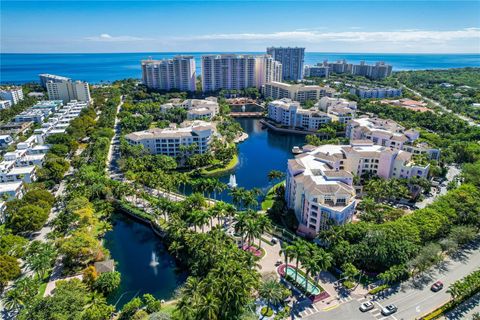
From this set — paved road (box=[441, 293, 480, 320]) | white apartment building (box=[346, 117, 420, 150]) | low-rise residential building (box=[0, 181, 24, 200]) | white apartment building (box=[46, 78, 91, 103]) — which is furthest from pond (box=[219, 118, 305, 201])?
white apartment building (box=[46, 78, 91, 103])

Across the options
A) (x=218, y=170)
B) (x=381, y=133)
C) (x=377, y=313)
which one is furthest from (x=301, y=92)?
(x=377, y=313)

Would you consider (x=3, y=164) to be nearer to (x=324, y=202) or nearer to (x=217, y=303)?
(x=217, y=303)

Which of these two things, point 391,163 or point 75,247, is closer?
point 75,247

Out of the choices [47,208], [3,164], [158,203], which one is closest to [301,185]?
[158,203]

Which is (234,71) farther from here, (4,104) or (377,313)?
(377,313)

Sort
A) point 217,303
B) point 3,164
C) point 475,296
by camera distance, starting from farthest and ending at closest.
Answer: point 3,164, point 475,296, point 217,303

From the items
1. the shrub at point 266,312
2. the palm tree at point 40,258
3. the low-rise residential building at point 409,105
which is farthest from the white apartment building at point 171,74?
the shrub at point 266,312

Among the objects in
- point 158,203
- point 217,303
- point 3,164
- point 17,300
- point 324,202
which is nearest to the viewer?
point 217,303

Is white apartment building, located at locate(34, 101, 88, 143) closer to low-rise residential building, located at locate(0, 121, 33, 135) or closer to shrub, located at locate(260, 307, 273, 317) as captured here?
low-rise residential building, located at locate(0, 121, 33, 135)
